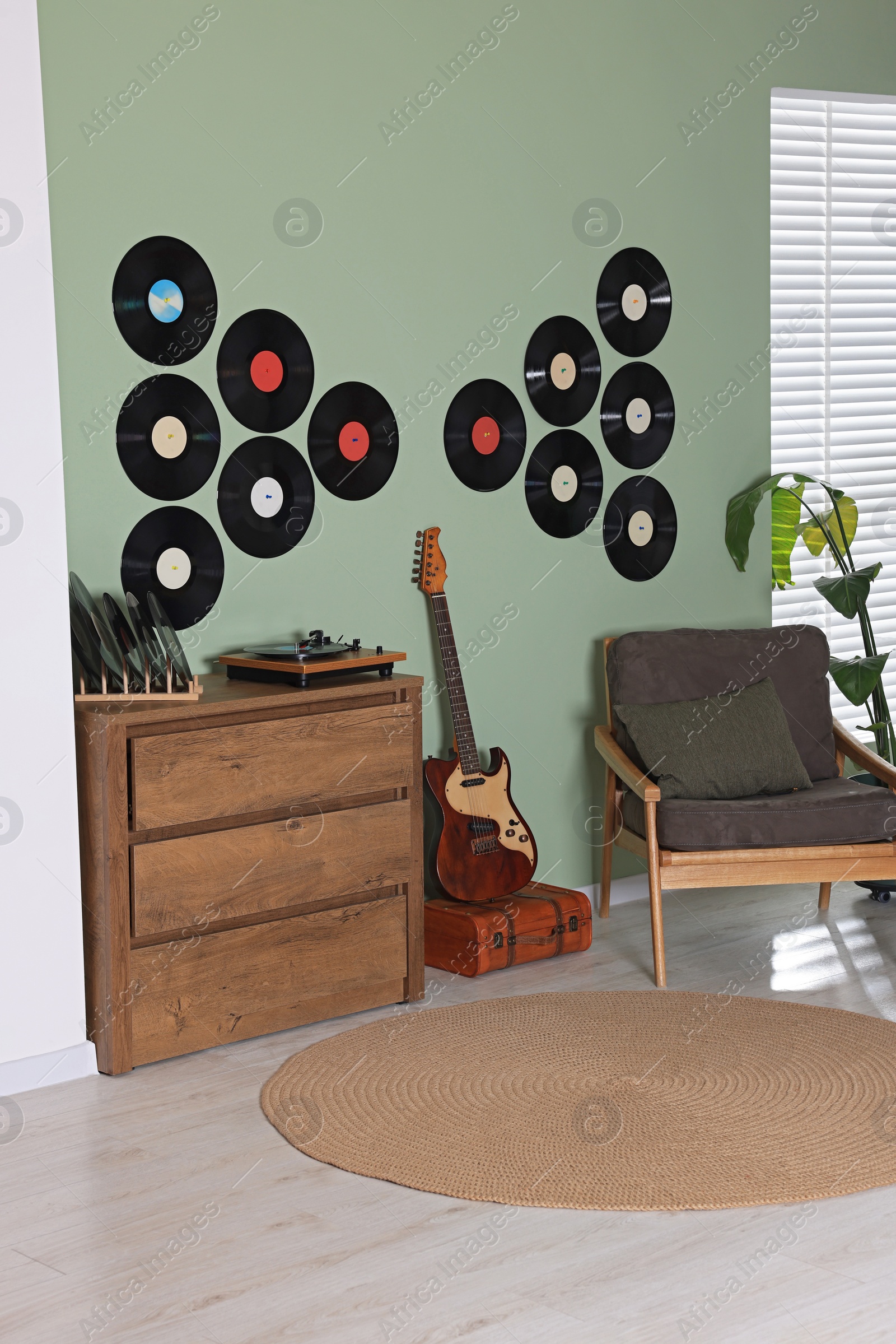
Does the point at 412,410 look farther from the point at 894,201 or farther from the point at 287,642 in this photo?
the point at 894,201

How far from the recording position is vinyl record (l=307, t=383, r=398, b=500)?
3.82m

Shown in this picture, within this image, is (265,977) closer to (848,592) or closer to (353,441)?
(353,441)

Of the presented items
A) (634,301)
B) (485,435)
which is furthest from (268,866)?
(634,301)

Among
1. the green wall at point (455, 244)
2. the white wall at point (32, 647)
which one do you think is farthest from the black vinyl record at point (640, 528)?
the white wall at point (32, 647)

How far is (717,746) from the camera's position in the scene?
4.00 meters

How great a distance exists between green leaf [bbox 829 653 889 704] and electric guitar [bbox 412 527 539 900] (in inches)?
44.0

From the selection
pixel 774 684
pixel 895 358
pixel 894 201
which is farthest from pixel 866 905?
pixel 894 201

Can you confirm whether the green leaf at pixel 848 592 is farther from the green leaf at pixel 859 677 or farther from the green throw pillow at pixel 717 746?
the green throw pillow at pixel 717 746

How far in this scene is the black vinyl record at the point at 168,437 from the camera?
3.48 meters

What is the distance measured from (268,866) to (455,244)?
1.90 m

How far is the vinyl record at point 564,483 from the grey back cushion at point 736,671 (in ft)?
1.34

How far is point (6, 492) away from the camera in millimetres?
2998

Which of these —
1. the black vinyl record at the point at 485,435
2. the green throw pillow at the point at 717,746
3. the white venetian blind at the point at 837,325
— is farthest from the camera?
the white venetian blind at the point at 837,325

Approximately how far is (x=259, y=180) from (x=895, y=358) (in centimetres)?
268
